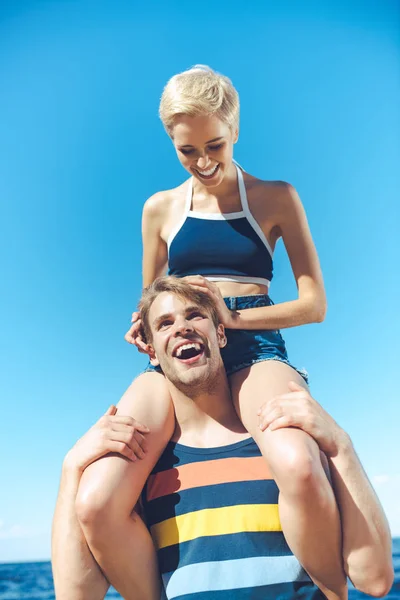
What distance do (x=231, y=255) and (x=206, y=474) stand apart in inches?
53.2

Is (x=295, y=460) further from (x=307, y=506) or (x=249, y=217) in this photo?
(x=249, y=217)

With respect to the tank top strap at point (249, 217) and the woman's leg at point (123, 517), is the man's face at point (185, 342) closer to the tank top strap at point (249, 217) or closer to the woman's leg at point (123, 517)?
the woman's leg at point (123, 517)

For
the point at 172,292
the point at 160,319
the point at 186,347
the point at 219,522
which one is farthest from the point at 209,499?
the point at 172,292

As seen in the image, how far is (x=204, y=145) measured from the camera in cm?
326

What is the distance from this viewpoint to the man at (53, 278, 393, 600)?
2717mm

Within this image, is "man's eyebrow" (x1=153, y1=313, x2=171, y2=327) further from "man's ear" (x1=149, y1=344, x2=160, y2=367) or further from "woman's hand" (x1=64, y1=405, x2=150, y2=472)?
"woman's hand" (x1=64, y1=405, x2=150, y2=472)

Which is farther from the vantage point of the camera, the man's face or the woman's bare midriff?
the woman's bare midriff

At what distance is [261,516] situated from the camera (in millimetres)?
2967

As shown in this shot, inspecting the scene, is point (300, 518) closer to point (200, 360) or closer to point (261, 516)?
point (261, 516)

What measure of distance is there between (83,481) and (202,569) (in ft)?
2.48

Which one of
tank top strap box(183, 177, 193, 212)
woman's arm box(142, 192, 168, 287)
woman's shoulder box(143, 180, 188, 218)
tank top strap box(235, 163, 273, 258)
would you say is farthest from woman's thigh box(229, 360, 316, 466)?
woman's shoulder box(143, 180, 188, 218)

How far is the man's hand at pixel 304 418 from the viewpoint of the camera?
2740 millimetres

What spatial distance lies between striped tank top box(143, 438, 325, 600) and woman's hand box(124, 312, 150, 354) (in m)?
0.63

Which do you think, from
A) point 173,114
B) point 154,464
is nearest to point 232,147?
point 173,114
